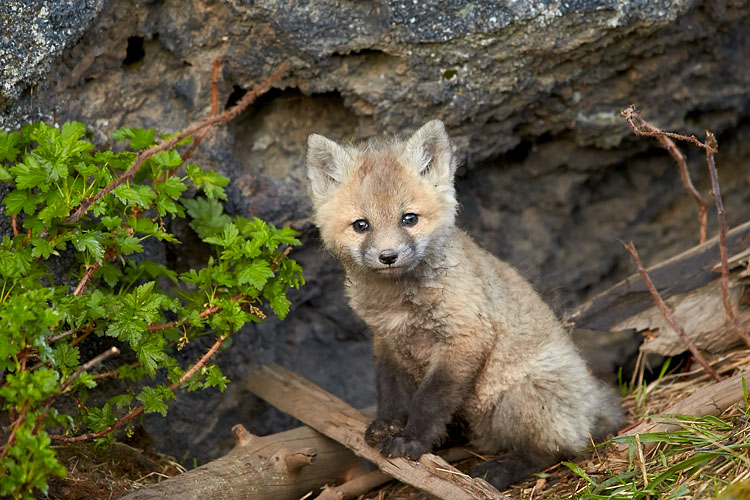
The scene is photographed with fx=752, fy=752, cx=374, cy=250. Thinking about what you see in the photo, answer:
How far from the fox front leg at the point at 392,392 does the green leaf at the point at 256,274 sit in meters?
0.78

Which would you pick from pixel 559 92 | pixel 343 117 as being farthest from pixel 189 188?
pixel 559 92

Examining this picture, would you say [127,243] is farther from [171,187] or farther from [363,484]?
[363,484]

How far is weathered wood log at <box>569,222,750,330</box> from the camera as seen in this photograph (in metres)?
4.30

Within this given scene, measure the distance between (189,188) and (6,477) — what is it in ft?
6.56

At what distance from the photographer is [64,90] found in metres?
3.89

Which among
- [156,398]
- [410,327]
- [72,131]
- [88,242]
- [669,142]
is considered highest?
[72,131]

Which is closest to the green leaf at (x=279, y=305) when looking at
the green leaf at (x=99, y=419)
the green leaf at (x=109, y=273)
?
the green leaf at (x=109, y=273)

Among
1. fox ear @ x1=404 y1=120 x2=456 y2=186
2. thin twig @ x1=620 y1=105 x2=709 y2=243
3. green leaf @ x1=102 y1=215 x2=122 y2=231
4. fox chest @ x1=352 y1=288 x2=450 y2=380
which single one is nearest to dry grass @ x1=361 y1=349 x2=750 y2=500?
fox chest @ x1=352 y1=288 x2=450 y2=380

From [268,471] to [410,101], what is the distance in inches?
87.4

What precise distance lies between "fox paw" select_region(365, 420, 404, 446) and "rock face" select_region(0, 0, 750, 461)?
1.33 metres

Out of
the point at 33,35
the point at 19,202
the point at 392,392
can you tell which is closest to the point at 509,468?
the point at 392,392

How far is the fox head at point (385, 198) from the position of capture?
345 cm

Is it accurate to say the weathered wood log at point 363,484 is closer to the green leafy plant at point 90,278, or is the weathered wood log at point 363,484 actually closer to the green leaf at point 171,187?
the green leafy plant at point 90,278

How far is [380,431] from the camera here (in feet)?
11.8
